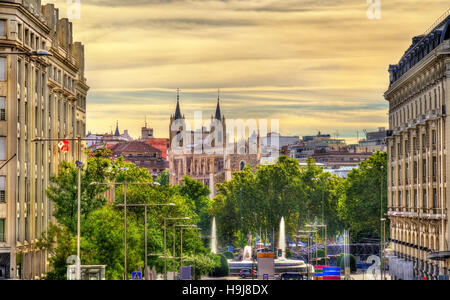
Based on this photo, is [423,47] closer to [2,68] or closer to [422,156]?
[422,156]

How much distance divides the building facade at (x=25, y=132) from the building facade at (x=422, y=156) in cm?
2949

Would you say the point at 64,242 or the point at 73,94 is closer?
the point at 64,242

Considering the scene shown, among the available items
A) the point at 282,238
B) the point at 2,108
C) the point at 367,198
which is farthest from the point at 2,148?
the point at 282,238

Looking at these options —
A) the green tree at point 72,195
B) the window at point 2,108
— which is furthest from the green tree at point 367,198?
the window at point 2,108

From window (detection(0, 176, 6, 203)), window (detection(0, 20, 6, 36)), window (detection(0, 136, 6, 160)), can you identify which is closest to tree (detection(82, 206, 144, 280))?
window (detection(0, 176, 6, 203))

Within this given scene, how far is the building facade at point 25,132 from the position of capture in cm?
7256

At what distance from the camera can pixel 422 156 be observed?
333 ft

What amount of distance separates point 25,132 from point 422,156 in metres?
42.4

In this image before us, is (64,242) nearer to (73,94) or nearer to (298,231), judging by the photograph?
(73,94)

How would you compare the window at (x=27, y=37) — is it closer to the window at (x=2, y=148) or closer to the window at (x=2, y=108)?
Answer: the window at (x=2, y=108)

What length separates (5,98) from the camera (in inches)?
2896

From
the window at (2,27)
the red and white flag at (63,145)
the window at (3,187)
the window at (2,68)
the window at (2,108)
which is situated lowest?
the window at (3,187)
